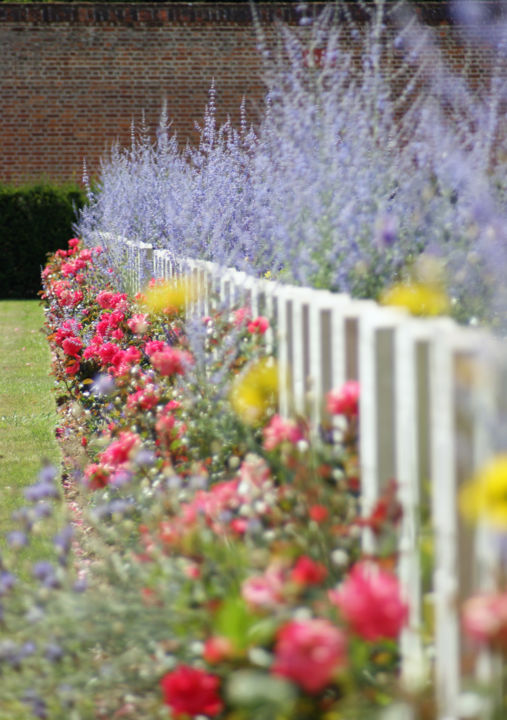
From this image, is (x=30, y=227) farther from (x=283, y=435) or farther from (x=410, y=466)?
(x=410, y=466)

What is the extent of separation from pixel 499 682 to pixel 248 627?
0.44m

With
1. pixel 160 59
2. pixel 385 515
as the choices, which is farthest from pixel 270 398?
pixel 160 59

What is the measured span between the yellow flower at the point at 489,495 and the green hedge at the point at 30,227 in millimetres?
11774

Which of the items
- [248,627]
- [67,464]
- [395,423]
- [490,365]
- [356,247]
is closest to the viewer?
[490,365]

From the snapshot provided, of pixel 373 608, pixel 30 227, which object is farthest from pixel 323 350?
pixel 30 227

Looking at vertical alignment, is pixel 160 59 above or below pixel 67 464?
above

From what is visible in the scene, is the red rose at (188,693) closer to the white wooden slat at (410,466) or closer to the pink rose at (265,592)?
the pink rose at (265,592)

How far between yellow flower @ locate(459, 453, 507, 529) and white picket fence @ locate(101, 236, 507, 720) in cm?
4

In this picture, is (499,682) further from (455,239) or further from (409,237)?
(409,237)

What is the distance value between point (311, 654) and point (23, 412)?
15.4 ft

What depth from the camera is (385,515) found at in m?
1.79

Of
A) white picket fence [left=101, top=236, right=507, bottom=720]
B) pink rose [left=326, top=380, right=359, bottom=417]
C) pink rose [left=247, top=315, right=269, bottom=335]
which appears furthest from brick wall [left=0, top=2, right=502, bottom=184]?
pink rose [left=326, top=380, right=359, bottom=417]

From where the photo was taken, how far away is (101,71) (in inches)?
538

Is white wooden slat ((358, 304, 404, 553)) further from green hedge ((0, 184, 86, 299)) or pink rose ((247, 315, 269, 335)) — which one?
green hedge ((0, 184, 86, 299))
